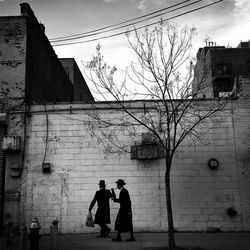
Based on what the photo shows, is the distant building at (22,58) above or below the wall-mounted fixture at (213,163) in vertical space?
above

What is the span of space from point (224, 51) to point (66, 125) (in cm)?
3494

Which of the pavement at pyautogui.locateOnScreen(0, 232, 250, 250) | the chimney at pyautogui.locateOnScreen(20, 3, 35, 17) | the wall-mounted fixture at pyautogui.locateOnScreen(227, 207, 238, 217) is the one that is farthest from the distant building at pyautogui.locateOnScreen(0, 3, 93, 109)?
the wall-mounted fixture at pyautogui.locateOnScreen(227, 207, 238, 217)

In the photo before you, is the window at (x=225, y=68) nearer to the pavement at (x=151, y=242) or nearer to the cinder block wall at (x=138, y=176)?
the cinder block wall at (x=138, y=176)

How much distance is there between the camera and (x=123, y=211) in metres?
9.62

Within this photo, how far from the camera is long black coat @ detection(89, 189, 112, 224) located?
1024 cm

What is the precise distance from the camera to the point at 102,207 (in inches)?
408

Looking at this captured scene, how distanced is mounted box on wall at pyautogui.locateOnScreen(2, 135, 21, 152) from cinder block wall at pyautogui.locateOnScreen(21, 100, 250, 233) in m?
0.47

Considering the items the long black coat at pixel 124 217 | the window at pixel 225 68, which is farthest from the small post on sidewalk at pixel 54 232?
the window at pixel 225 68

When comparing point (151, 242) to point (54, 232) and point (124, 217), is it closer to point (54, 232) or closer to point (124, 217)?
point (124, 217)

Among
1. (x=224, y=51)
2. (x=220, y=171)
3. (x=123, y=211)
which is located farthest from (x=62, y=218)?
(x=224, y=51)

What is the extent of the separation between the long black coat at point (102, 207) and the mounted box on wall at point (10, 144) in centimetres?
332

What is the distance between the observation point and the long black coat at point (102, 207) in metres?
10.2

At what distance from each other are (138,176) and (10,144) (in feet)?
14.5

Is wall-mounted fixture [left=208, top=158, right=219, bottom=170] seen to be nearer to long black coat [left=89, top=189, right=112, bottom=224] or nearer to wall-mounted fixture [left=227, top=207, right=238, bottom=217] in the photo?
wall-mounted fixture [left=227, top=207, right=238, bottom=217]
